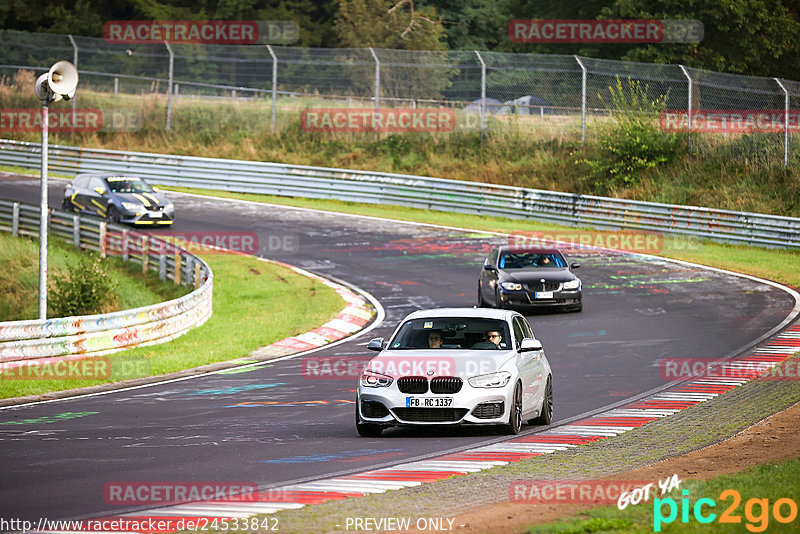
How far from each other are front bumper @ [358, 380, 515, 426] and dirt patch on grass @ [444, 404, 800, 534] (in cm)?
217

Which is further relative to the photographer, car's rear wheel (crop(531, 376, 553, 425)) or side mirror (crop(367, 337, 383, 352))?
car's rear wheel (crop(531, 376, 553, 425))

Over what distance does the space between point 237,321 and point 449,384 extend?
12738 millimetres

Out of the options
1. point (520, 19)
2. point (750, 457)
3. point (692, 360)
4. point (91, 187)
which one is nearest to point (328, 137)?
point (91, 187)

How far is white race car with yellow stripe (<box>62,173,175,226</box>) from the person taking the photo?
35.3m

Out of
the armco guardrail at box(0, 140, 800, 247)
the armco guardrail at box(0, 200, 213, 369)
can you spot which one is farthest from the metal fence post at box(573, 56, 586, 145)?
the armco guardrail at box(0, 200, 213, 369)

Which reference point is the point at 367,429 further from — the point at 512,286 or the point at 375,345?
the point at 512,286

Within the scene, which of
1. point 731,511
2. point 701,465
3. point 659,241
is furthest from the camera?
point 659,241

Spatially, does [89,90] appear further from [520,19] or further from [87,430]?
[87,430]

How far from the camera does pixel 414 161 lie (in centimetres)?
4656

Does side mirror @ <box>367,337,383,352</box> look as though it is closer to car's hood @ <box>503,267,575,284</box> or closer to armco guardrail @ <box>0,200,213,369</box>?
armco guardrail @ <box>0,200,213,369</box>

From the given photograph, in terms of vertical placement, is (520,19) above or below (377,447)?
above

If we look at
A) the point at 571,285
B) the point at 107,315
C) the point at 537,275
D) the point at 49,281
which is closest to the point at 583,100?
the point at 537,275

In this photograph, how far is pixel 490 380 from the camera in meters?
12.4

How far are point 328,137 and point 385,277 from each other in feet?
66.0
